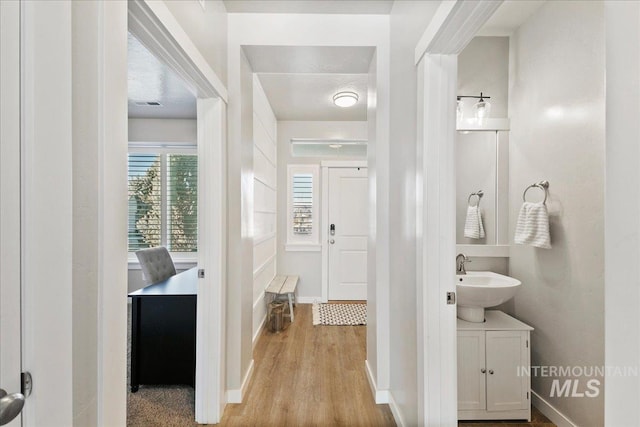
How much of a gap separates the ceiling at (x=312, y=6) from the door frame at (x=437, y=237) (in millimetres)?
912

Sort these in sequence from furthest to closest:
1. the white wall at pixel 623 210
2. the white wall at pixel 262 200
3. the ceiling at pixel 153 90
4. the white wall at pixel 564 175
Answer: the white wall at pixel 262 200 < the ceiling at pixel 153 90 < the white wall at pixel 564 175 < the white wall at pixel 623 210

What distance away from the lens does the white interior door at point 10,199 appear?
2.10ft

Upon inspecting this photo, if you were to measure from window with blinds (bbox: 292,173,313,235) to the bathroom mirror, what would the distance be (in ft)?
8.12

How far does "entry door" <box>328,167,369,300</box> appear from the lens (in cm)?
454

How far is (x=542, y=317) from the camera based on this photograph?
206 centimetres

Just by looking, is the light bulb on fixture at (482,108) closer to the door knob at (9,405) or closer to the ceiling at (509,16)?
the ceiling at (509,16)

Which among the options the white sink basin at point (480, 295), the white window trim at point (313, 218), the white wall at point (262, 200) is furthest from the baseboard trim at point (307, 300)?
the white sink basin at point (480, 295)

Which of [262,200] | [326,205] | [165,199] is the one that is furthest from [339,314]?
[165,199]

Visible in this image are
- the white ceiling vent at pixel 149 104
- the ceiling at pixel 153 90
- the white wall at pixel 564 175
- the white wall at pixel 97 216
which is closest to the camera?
the white wall at pixel 97 216

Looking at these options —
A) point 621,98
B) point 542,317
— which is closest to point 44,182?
point 621,98

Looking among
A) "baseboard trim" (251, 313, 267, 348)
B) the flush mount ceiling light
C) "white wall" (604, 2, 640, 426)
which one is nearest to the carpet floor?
"baseboard trim" (251, 313, 267, 348)

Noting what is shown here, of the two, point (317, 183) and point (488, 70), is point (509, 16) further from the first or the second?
point (317, 183)

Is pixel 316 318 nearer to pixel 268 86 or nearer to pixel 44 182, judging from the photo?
pixel 268 86

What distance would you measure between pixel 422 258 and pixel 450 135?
22.3 inches
